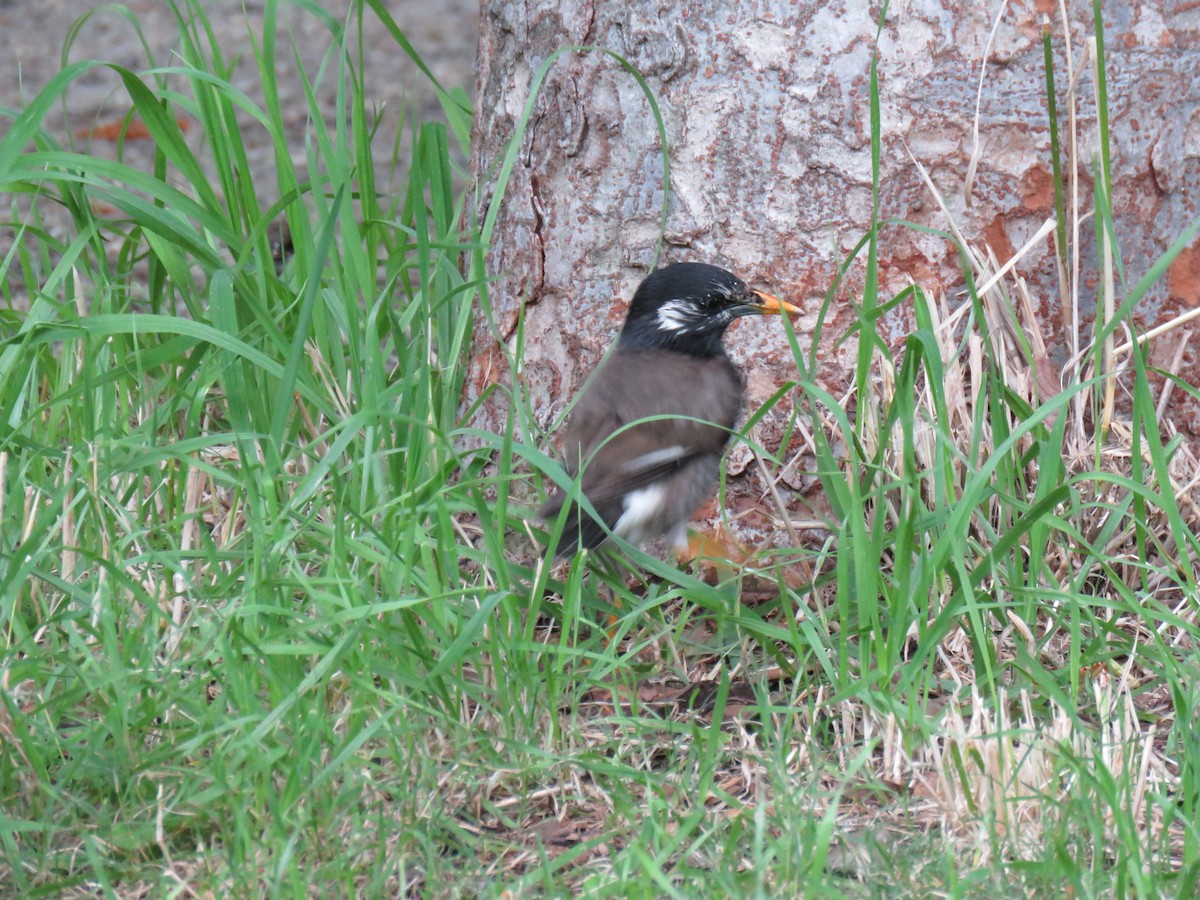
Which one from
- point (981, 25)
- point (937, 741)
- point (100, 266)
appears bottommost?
point (937, 741)

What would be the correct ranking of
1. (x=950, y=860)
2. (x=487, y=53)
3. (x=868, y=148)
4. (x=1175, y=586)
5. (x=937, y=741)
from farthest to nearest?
(x=487, y=53), (x=868, y=148), (x=1175, y=586), (x=937, y=741), (x=950, y=860)

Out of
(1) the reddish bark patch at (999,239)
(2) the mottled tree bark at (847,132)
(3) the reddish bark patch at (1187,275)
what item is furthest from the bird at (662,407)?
(3) the reddish bark patch at (1187,275)

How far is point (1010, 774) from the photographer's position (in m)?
2.73

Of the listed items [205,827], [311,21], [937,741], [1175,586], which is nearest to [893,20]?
[1175,586]

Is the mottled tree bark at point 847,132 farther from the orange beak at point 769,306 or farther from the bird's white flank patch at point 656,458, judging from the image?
the bird's white flank patch at point 656,458

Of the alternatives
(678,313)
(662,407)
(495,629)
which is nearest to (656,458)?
(662,407)

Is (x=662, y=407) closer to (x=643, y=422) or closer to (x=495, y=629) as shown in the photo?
(x=643, y=422)

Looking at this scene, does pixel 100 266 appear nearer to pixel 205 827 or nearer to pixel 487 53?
pixel 487 53

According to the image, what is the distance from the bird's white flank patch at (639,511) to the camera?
12.3 ft

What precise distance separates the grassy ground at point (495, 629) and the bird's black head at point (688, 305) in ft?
0.99

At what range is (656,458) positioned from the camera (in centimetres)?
376

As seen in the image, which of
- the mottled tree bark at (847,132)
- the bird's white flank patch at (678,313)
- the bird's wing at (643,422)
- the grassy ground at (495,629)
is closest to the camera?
the grassy ground at (495,629)

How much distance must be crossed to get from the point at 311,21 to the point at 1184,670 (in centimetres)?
758

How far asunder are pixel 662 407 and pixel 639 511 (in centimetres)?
30
